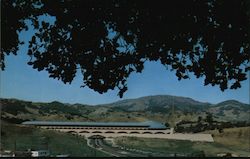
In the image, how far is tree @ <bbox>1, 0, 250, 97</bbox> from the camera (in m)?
11.0

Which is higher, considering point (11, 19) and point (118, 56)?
point (11, 19)

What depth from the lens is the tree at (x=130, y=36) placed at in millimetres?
10984

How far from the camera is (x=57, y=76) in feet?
39.2

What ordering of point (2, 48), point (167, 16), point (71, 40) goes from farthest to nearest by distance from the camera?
point (2, 48) → point (71, 40) → point (167, 16)

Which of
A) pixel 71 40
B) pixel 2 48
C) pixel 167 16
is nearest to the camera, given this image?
pixel 167 16

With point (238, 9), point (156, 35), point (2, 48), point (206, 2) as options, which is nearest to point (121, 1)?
point (156, 35)

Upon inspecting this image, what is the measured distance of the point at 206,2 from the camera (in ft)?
36.4

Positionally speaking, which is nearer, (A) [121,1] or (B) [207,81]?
(A) [121,1]

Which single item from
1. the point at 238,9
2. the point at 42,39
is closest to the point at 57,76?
the point at 42,39

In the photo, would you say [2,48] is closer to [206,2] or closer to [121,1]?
[121,1]

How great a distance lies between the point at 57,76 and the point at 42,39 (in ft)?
3.24

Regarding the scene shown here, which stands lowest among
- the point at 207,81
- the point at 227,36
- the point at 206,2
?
the point at 207,81

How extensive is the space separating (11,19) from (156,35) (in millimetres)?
3525

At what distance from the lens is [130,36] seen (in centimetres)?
→ 1157
